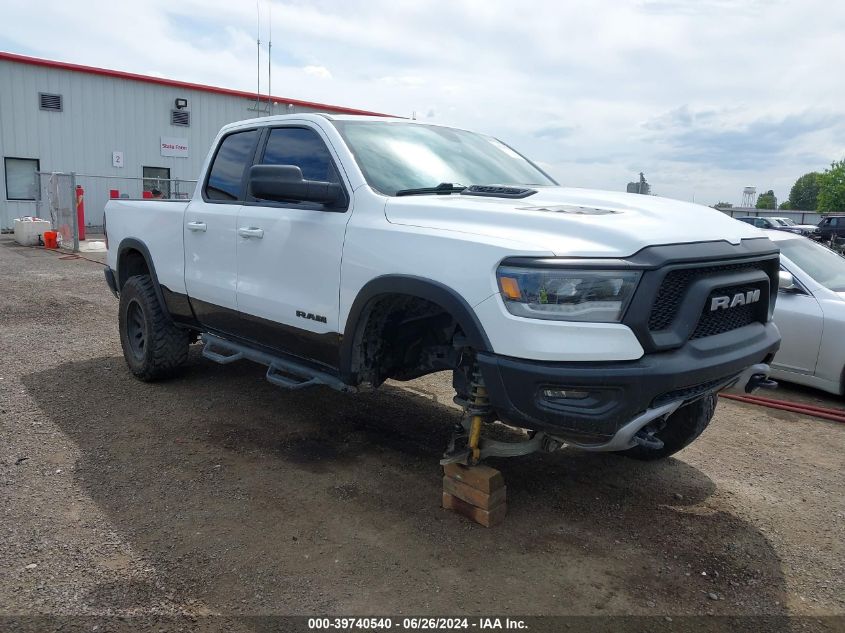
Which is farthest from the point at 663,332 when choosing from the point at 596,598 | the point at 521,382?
the point at 596,598

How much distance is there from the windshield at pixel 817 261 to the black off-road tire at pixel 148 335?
5425 millimetres

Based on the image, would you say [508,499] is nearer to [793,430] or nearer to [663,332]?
[663,332]

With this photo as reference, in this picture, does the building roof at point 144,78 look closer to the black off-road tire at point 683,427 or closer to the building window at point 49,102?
the building window at point 49,102

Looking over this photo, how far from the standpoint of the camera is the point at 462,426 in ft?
11.5

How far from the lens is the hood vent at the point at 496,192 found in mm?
3467

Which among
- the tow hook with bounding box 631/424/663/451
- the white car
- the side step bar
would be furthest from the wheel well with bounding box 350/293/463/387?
the white car

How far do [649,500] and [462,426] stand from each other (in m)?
1.21

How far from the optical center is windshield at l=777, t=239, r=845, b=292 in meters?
6.09

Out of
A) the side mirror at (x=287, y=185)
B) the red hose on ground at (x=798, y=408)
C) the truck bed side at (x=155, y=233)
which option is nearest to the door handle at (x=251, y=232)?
the side mirror at (x=287, y=185)

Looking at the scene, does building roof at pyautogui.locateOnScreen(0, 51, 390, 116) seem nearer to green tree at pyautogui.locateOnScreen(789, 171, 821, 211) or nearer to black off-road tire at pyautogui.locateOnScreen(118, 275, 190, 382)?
black off-road tire at pyautogui.locateOnScreen(118, 275, 190, 382)

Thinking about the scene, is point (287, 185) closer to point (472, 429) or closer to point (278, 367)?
point (278, 367)

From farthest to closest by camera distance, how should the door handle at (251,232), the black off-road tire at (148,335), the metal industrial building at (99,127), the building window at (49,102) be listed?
the building window at (49,102)
the metal industrial building at (99,127)
the black off-road tire at (148,335)
the door handle at (251,232)

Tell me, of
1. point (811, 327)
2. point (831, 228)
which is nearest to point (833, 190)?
point (831, 228)

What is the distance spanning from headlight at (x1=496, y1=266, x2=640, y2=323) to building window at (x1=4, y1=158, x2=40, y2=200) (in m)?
22.7
